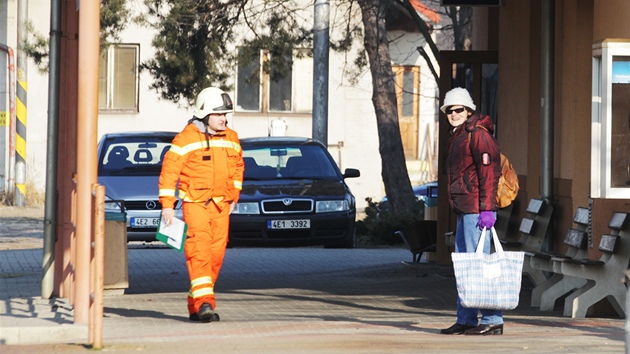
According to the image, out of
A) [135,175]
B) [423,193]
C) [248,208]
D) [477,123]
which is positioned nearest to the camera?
[477,123]

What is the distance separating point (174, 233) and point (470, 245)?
2.41 meters

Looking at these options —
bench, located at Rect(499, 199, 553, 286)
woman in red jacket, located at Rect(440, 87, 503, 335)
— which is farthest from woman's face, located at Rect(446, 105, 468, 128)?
bench, located at Rect(499, 199, 553, 286)

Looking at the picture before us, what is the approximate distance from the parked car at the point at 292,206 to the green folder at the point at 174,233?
8009 mm

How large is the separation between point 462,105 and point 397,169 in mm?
16254

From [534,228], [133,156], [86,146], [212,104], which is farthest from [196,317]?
[133,156]

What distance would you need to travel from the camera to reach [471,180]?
9.84 meters

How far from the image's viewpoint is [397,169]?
26.1 metres

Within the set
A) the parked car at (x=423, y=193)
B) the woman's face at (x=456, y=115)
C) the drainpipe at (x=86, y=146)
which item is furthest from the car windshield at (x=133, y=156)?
the woman's face at (x=456, y=115)

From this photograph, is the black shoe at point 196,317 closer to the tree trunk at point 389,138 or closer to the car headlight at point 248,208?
the car headlight at point 248,208

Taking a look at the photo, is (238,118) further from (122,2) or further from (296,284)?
(296,284)

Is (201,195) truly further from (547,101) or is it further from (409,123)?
(409,123)

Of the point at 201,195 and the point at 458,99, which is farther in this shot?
the point at 201,195

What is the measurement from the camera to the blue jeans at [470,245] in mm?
9805

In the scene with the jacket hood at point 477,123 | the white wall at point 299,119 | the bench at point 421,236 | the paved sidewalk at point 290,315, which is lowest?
the paved sidewalk at point 290,315
